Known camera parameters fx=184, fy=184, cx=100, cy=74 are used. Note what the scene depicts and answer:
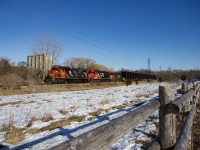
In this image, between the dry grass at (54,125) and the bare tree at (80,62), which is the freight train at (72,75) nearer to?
the dry grass at (54,125)

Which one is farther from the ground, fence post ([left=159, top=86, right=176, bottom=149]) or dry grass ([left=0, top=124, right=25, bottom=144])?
fence post ([left=159, top=86, right=176, bottom=149])

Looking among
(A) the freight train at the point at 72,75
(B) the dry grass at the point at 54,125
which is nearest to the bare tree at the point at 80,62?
(A) the freight train at the point at 72,75

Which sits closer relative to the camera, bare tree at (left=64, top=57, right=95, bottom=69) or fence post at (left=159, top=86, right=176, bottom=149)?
fence post at (left=159, top=86, right=176, bottom=149)

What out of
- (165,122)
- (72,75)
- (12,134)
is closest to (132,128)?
Result: (165,122)

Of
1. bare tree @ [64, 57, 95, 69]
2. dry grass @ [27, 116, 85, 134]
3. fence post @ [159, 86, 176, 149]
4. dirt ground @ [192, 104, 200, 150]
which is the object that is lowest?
dry grass @ [27, 116, 85, 134]

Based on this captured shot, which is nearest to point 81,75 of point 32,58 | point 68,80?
point 68,80

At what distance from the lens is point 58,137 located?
181 inches

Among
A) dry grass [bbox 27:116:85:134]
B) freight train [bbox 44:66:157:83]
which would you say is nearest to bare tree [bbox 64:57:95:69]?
freight train [bbox 44:66:157:83]

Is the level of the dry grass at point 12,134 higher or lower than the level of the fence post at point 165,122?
lower

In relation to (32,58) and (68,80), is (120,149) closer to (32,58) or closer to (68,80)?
(68,80)

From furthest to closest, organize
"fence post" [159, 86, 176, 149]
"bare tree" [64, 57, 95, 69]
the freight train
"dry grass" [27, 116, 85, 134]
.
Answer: "bare tree" [64, 57, 95, 69]
the freight train
"dry grass" [27, 116, 85, 134]
"fence post" [159, 86, 176, 149]

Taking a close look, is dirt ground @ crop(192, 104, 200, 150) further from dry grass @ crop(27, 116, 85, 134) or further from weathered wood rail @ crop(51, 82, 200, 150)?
dry grass @ crop(27, 116, 85, 134)

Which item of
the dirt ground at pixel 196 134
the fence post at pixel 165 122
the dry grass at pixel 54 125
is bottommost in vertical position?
the dry grass at pixel 54 125

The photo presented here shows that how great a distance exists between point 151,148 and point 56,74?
27.8 meters
